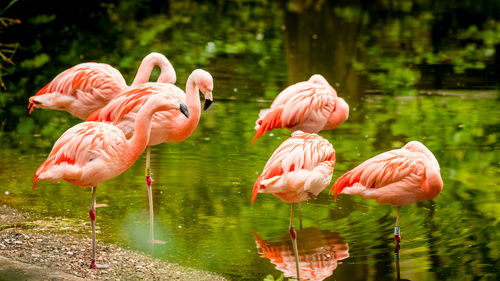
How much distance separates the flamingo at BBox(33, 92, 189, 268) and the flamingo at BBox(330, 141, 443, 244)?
134 centimetres

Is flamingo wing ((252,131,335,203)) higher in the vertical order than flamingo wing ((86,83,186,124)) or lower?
lower

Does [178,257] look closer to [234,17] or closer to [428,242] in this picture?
[428,242]

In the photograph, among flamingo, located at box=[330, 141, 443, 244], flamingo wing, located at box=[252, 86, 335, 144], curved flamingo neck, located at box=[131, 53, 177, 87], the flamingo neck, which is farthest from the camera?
the flamingo neck

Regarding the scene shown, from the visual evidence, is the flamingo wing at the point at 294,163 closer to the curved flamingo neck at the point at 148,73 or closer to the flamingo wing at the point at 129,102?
the flamingo wing at the point at 129,102

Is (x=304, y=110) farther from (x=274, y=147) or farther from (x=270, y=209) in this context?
(x=274, y=147)

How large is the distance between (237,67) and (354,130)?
378cm

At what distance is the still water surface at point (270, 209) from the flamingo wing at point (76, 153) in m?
0.82

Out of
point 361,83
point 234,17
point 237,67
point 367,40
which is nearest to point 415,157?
point 361,83

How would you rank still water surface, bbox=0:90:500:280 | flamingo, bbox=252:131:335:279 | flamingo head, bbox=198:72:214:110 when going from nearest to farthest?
flamingo, bbox=252:131:335:279, still water surface, bbox=0:90:500:280, flamingo head, bbox=198:72:214:110

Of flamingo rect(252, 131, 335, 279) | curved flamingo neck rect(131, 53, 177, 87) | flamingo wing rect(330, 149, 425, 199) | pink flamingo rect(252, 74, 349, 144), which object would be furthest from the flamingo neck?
flamingo rect(252, 131, 335, 279)

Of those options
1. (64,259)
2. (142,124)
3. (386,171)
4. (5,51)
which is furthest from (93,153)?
(5,51)

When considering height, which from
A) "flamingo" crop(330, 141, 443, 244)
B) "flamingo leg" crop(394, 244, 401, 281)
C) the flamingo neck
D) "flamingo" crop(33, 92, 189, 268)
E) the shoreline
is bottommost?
"flamingo leg" crop(394, 244, 401, 281)

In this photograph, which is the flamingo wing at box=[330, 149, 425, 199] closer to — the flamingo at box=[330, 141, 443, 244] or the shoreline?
the flamingo at box=[330, 141, 443, 244]

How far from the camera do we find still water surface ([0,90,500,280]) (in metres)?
4.98
